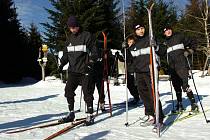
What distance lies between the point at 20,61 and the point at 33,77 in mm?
4148

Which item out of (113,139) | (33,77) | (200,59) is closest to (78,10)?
(33,77)

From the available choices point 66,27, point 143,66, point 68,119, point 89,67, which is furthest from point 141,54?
point 66,27

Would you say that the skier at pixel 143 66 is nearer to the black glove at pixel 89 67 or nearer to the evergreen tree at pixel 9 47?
the black glove at pixel 89 67

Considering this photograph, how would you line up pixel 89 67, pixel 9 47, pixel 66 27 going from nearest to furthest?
pixel 89 67 → pixel 66 27 → pixel 9 47

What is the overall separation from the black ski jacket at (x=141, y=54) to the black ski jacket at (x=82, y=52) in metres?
0.80

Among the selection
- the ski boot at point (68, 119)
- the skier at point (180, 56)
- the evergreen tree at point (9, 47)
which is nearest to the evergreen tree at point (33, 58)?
the evergreen tree at point (9, 47)

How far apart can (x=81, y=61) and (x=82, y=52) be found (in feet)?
0.61

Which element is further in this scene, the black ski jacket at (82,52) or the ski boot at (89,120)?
the black ski jacket at (82,52)

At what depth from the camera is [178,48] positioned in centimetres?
866

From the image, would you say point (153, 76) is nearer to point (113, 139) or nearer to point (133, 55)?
point (133, 55)

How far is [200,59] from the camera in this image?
118 feet

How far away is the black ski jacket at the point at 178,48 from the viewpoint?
8.59 meters

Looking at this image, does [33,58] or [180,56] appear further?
[33,58]

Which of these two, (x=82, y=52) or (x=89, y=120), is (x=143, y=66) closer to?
(x=82, y=52)
